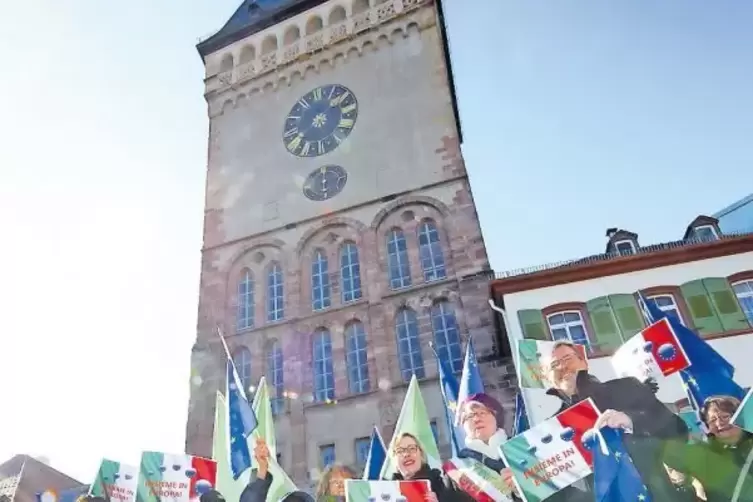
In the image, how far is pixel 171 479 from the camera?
43.3 feet

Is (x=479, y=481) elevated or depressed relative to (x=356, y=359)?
depressed

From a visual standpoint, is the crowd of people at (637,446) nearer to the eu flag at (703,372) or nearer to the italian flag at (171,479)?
the eu flag at (703,372)

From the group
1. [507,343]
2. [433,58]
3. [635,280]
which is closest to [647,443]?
[635,280]

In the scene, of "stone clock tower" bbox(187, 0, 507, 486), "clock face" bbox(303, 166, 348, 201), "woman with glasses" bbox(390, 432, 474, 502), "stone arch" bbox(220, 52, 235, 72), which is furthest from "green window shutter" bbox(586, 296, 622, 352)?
"stone arch" bbox(220, 52, 235, 72)

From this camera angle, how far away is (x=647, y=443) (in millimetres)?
10773

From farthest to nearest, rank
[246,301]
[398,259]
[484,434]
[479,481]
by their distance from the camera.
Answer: [246,301]
[398,259]
[484,434]
[479,481]

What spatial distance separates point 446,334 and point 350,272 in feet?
14.5

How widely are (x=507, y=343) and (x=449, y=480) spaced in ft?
28.2

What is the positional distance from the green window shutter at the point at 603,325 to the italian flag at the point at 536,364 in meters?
5.19

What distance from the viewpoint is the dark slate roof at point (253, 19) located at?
3156 centimetres

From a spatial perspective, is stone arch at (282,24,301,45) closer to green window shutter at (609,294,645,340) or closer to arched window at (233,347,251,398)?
arched window at (233,347,251,398)

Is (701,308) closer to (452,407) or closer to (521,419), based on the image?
(521,419)

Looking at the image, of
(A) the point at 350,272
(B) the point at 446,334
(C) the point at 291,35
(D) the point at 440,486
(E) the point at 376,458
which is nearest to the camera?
(D) the point at 440,486

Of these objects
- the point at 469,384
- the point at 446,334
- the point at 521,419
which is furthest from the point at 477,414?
the point at 446,334
